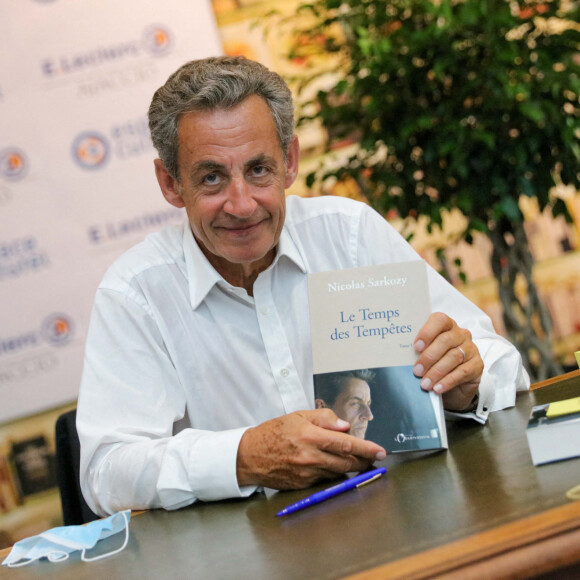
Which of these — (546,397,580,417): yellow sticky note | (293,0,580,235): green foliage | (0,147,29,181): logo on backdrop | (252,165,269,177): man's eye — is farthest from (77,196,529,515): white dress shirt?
(0,147,29,181): logo on backdrop

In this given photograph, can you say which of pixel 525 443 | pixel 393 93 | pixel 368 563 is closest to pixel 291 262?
pixel 525 443

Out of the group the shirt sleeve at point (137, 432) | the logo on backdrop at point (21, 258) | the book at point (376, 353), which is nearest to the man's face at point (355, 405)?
the book at point (376, 353)

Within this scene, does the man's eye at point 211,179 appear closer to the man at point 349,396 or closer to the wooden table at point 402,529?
the man at point 349,396

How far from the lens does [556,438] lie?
41.2 inches

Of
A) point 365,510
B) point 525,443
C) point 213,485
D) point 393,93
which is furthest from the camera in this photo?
point 393,93

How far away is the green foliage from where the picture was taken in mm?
2594

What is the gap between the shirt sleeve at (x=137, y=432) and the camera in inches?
52.5

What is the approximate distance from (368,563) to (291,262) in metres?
1.02

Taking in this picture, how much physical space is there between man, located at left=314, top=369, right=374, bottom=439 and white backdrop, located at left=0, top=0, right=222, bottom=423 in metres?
1.91

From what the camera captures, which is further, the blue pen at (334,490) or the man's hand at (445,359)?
the man's hand at (445,359)

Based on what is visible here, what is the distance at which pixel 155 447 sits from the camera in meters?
1.40

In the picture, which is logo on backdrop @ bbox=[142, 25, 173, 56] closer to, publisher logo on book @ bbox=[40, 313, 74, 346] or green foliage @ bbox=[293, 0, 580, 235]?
green foliage @ bbox=[293, 0, 580, 235]

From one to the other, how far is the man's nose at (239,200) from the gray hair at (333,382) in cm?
39

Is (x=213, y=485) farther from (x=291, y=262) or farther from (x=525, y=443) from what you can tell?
(x=291, y=262)
